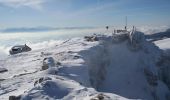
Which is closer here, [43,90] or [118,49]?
[43,90]

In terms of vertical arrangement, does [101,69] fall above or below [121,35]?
below

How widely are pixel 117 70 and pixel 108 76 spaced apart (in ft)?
11.4

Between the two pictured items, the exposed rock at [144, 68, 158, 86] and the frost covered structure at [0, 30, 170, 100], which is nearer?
the frost covered structure at [0, 30, 170, 100]

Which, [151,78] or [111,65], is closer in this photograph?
[111,65]

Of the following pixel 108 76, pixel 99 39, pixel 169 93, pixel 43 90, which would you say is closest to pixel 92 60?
pixel 108 76

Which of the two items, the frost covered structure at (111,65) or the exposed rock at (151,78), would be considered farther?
the exposed rock at (151,78)

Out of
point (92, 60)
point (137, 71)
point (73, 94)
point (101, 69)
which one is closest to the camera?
point (73, 94)

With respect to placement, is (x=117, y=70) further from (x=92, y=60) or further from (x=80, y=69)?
(x=80, y=69)

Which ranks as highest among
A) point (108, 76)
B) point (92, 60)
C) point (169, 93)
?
point (92, 60)

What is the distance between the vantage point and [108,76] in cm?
5966

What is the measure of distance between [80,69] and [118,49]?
81.6 feet

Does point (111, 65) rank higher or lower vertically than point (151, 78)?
higher

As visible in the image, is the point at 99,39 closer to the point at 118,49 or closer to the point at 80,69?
the point at 118,49

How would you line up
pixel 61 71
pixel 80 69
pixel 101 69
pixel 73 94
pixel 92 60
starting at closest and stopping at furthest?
pixel 73 94 → pixel 61 71 → pixel 80 69 → pixel 92 60 → pixel 101 69
